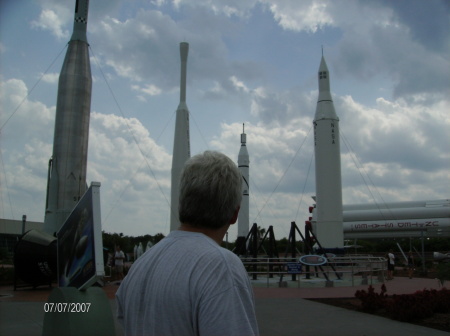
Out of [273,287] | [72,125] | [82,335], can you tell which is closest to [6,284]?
[72,125]

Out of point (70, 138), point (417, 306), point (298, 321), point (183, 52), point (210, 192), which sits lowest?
point (298, 321)

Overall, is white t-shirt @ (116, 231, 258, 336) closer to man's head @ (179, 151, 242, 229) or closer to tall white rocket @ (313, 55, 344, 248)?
man's head @ (179, 151, 242, 229)

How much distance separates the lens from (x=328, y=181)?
22.9m

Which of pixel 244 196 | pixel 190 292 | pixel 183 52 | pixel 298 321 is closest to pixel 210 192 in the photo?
pixel 190 292

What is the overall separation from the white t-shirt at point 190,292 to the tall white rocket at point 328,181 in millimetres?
21831

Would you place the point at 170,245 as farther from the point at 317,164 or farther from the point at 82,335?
the point at 317,164

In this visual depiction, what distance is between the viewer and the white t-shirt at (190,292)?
1.54m

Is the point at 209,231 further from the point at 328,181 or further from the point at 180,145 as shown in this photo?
the point at 180,145

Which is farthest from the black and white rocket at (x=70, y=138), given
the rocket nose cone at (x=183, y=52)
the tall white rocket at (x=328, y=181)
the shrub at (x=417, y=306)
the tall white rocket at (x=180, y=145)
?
the shrub at (x=417, y=306)

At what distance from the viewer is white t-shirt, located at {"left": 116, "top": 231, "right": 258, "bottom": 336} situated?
1541mm

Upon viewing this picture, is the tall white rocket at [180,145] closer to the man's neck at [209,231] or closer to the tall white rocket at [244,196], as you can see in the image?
the tall white rocket at [244,196]

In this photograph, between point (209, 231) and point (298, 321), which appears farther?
point (298, 321)

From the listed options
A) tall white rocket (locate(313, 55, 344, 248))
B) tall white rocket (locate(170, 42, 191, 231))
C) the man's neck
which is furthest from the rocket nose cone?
the man's neck

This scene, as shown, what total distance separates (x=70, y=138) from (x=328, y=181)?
43.4ft
